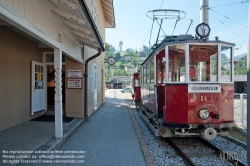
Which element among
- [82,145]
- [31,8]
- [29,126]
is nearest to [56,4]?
[31,8]

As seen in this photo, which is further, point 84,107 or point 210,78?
point 84,107

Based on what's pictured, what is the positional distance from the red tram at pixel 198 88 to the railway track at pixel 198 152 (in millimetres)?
470

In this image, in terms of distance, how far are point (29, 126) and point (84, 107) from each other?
243 centimetres

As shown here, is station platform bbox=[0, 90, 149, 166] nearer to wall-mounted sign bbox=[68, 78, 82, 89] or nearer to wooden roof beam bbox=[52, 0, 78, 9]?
wall-mounted sign bbox=[68, 78, 82, 89]

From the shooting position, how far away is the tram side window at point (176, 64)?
5098mm

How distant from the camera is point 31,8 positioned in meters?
3.66

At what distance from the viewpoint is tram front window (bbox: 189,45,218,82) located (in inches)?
198

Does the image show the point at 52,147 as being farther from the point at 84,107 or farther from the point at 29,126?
the point at 84,107

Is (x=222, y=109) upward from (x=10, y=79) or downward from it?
downward

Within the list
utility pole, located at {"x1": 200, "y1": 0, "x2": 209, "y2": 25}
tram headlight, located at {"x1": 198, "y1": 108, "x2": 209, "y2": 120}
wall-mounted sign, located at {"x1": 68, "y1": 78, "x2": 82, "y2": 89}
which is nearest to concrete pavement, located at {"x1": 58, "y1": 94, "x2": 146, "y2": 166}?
tram headlight, located at {"x1": 198, "y1": 108, "x2": 209, "y2": 120}

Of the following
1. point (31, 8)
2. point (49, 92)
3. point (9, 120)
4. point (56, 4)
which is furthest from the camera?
point (49, 92)

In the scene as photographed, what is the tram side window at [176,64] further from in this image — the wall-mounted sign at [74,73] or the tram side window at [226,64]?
the wall-mounted sign at [74,73]

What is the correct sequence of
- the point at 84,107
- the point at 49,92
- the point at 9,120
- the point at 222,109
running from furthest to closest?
the point at 49,92 → the point at 84,107 → the point at 9,120 → the point at 222,109

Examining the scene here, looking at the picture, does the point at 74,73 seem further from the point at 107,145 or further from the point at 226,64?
the point at 226,64
